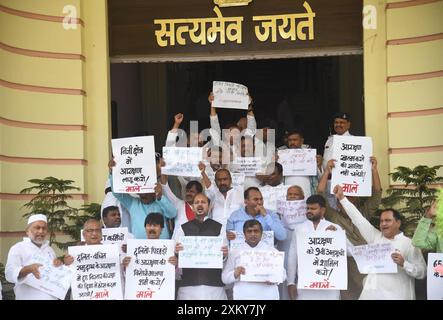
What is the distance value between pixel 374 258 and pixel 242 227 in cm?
130

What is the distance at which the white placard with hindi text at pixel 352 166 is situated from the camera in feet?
28.0

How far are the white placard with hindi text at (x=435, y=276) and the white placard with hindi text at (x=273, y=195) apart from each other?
5.53 ft

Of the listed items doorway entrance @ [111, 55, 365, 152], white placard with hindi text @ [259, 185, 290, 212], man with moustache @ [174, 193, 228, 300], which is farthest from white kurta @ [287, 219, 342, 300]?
doorway entrance @ [111, 55, 365, 152]

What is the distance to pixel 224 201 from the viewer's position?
8781 mm

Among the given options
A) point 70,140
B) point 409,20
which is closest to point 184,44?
point 70,140

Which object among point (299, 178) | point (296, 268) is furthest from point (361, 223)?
point (299, 178)

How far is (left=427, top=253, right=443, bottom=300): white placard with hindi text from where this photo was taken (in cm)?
770

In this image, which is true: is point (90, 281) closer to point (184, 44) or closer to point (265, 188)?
point (265, 188)

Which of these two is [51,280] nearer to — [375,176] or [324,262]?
[324,262]

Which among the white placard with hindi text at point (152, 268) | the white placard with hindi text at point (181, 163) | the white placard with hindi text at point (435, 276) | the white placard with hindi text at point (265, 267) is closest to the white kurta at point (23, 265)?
the white placard with hindi text at point (152, 268)

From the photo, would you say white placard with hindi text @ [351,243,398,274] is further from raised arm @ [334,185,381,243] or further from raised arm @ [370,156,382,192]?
raised arm @ [370,156,382,192]

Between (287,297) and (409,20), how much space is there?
145 inches

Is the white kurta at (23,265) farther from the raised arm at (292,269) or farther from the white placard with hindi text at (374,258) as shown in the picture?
the white placard with hindi text at (374,258)

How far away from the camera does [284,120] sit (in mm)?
13195
